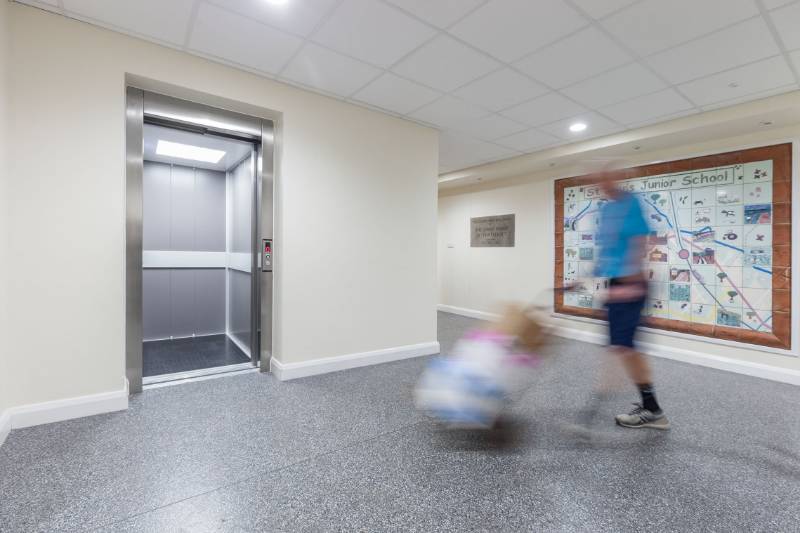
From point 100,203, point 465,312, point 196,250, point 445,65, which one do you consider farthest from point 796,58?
point 196,250

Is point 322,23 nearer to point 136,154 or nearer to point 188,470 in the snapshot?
point 136,154

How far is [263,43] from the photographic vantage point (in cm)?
262

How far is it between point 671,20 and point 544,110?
1.44 m

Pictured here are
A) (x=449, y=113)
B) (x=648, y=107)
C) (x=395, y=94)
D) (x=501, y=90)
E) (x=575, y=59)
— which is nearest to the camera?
(x=575, y=59)

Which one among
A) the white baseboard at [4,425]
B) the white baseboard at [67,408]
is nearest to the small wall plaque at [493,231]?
the white baseboard at [67,408]

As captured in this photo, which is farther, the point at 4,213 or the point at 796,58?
the point at 796,58

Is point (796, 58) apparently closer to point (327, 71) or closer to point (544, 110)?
point (544, 110)

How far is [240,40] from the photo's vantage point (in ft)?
8.48

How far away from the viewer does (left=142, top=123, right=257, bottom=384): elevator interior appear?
4125mm

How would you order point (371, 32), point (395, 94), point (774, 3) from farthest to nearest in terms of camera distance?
point (395, 94)
point (371, 32)
point (774, 3)

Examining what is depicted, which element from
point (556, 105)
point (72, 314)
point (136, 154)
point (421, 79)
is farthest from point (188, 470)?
point (556, 105)

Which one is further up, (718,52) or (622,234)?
(718,52)

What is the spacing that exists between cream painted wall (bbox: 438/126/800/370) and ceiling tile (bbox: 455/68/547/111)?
2.07 m

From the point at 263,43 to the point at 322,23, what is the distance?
53 centimetres
